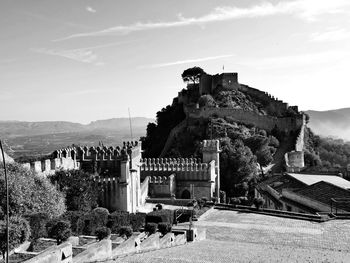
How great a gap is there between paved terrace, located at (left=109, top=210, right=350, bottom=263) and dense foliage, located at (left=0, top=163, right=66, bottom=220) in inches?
325

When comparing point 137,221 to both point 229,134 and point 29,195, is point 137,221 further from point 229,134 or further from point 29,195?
point 229,134

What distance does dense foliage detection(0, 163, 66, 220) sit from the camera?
19.8m

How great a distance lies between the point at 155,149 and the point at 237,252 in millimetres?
63502

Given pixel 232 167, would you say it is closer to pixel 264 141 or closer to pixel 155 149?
pixel 264 141

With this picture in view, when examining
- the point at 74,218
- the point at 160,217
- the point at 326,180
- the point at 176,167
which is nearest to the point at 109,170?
the point at 176,167

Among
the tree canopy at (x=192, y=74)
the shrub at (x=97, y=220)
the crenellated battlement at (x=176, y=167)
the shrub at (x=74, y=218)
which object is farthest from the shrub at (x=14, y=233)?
the tree canopy at (x=192, y=74)

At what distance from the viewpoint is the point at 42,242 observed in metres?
17.5

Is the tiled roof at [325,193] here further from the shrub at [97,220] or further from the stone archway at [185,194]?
the stone archway at [185,194]

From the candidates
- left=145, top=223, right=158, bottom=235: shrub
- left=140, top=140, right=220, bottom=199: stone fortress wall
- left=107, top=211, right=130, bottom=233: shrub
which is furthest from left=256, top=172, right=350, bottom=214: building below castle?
left=107, top=211, right=130, bottom=233: shrub

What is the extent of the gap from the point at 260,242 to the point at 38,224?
982 cm

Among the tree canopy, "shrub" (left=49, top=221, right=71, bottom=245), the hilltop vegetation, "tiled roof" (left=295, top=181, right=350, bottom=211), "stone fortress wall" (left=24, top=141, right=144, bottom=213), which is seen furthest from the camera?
the tree canopy

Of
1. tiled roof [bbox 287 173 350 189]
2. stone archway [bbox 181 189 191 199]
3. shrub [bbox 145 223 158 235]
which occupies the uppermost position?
tiled roof [bbox 287 173 350 189]

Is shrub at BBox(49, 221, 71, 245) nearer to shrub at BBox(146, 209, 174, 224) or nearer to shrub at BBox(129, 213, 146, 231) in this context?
shrub at BBox(129, 213, 146, 231)

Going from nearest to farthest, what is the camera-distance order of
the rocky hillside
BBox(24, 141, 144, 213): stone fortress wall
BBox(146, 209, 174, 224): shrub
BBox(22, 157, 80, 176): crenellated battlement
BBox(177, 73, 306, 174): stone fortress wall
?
BBox(146, 209, 174, 224): shrub, BBox(22, 157, 80, 176): crenellated battlement, BBox(24, 141, 144, 213): stone fortress wall, the rocky hillside, BBox(177, 73, 306, 174): stone fortress wall
